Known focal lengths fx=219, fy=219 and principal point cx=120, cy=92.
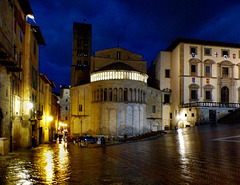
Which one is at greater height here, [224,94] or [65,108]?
[224,94]

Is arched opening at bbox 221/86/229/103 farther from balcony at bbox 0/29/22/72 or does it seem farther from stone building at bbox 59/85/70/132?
stone building at bbox 59/85/70/132

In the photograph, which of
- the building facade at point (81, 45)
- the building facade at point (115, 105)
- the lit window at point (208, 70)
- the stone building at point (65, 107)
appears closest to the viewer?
the building facade at point (115, 105)

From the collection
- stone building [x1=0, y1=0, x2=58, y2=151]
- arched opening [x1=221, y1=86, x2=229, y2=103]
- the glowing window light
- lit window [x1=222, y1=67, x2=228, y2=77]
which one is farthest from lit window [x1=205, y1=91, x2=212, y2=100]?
stone building [x1=0, y1=0, x2=58, y2=151]

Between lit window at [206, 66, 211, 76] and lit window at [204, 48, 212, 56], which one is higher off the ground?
lit window at [204, 48, 212, 56]

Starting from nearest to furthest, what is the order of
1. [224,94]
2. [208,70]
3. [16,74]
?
1. [16,74]
2. [208,70]
3. [224,94]

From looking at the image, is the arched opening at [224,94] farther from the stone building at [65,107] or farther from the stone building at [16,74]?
the stone building at [65,107]

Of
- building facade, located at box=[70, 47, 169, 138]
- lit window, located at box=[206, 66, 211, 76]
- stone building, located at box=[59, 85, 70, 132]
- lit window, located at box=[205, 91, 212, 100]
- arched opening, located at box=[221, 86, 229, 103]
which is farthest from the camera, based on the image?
stone building, located at box=[59, 85, 70, 132]

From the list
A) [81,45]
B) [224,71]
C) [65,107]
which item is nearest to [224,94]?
[224,71]

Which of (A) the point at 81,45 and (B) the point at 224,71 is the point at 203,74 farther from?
(A) the point at 81,45

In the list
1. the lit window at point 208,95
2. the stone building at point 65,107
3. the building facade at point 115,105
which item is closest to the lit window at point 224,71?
the lit window at point 208,95

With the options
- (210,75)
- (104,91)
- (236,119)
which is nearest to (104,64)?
(104,91)

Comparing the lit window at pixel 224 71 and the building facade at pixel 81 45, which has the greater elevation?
the building facade at pixel 81 45

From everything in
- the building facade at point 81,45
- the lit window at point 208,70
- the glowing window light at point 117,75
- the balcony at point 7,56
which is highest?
the building facade at point 81,45

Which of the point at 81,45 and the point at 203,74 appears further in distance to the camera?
the point at 81,45
